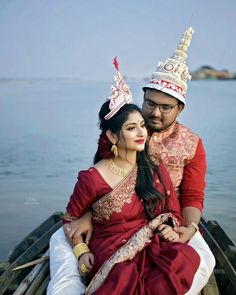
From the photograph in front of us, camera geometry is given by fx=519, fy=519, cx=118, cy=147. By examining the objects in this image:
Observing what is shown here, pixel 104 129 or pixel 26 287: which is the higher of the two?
pixel 104 129

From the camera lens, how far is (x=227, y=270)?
3510 mm

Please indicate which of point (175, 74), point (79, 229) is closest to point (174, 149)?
point (175, 74)

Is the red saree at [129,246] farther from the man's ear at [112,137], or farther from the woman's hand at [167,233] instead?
the man's ear at [112,137]

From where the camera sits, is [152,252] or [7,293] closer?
[152,252]

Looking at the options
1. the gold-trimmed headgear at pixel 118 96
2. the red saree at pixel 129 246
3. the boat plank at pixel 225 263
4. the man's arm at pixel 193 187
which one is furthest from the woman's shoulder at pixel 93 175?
the boat plank at pixel 225 263

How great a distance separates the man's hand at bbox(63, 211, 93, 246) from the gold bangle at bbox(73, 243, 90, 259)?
0.04m

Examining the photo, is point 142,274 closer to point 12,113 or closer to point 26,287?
point 26,287

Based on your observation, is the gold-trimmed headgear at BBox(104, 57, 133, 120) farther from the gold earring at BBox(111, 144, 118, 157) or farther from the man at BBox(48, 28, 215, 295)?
the man at BBox(48, 28, 215, 295)

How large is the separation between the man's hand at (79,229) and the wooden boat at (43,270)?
37 cm

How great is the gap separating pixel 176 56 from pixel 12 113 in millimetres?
16352

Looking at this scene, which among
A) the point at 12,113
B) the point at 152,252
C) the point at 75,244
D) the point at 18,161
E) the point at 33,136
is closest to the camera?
the point at 152,252

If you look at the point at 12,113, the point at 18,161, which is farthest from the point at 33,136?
the point at 12,113

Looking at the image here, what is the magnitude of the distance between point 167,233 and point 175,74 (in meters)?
1.21

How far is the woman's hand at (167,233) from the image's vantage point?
9.90 feet
